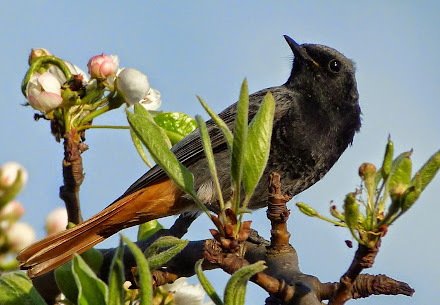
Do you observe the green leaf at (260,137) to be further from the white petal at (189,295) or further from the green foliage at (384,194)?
the white petal at (189,295)

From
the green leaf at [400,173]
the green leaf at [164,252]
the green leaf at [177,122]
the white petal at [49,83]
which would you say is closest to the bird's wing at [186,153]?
the green leaf at [177,122]

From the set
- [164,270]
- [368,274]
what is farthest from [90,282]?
[164,270]

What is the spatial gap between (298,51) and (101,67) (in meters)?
2.35

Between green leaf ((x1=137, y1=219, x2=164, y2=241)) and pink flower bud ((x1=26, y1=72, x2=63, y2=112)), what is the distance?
73 centimetres

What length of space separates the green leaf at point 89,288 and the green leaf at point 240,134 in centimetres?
46

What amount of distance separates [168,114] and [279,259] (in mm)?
1425

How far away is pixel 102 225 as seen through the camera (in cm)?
420

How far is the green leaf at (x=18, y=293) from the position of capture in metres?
1.85

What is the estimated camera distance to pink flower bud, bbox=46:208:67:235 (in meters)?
3.55

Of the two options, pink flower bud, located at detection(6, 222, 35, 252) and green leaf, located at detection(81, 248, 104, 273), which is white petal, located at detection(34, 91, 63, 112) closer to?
pink flower bud, located at detection(6, 222, 35, 252)

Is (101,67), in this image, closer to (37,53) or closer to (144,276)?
(37,53)

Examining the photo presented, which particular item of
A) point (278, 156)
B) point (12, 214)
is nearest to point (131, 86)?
point (12, 214)

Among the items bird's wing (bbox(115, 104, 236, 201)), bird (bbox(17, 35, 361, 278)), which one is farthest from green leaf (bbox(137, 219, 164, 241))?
bird's wing (bbox(115, 104, 236, 201))

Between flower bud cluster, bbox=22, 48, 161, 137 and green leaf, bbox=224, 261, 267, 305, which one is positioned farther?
flower bud cluster, bbox=22, 48, 161, 137
